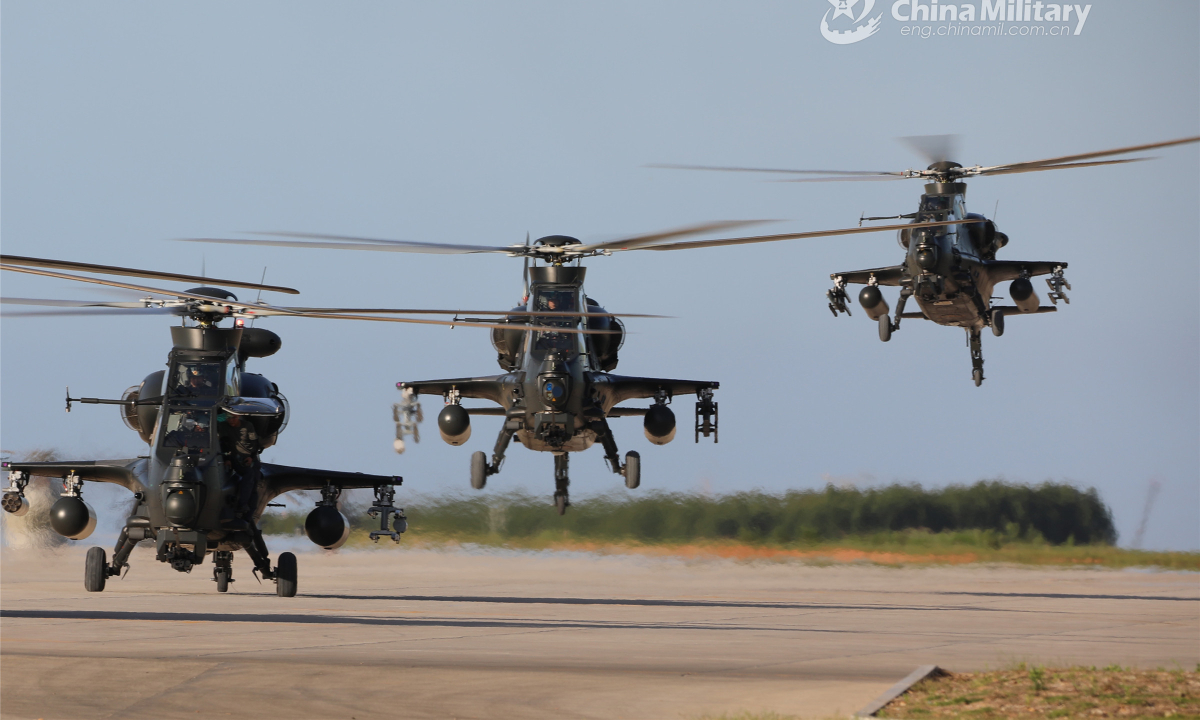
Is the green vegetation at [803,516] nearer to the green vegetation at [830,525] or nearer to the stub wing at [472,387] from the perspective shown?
the green vegetation at [830,525]

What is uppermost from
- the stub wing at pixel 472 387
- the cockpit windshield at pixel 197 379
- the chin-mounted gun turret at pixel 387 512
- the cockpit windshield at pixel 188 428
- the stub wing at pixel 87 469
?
the stub wing at pixel 472 387

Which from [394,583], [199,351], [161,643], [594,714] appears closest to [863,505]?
[394,583]

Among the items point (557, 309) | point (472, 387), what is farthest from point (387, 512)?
point (557, 309)

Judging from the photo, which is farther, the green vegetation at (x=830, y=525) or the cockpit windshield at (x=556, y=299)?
the green vegetation at (x=830, y=525)

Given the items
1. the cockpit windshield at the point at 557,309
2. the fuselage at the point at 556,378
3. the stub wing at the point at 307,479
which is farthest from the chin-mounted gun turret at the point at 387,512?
the cockpit windshield at the point at 557,309

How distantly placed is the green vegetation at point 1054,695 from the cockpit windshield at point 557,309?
1209 centimetres

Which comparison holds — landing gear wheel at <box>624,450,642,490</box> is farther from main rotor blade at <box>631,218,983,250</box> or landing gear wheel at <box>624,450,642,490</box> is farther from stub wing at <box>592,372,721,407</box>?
main rotor blade at <box>631,218,983,250</box>

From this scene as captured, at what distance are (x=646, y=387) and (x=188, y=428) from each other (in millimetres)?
8979

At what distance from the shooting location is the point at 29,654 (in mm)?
14031

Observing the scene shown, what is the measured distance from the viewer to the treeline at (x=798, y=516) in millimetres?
32594

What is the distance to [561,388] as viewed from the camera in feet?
74.1

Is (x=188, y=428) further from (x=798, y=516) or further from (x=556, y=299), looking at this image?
(x=798, y=516)

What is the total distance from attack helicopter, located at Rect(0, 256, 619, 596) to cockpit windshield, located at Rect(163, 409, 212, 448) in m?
0.01

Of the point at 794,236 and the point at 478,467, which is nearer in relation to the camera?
the point at 794,236
